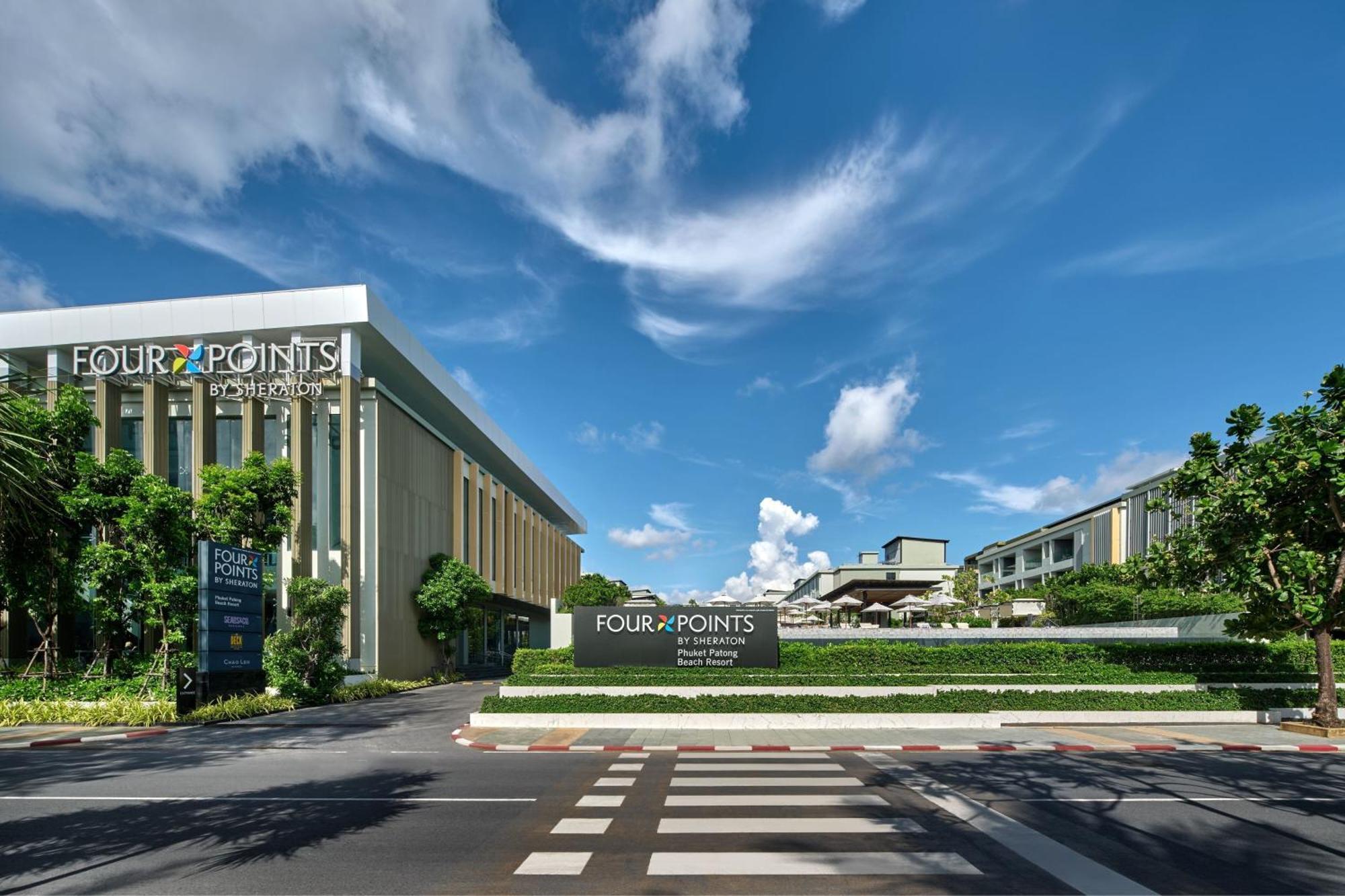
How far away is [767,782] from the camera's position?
12844 millimetres

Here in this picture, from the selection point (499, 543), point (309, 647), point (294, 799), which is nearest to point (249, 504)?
point (309, 647)

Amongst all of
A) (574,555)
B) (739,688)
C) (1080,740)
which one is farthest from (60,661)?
(574,555)

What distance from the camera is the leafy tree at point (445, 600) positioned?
38281 mm

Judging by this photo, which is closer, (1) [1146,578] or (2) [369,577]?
(1) [1146,578]

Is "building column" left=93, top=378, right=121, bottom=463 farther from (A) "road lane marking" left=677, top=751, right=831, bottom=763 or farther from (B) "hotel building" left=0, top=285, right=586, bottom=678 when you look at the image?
(A) "road lane marking" left=677, top=751, right=831, bottom=763

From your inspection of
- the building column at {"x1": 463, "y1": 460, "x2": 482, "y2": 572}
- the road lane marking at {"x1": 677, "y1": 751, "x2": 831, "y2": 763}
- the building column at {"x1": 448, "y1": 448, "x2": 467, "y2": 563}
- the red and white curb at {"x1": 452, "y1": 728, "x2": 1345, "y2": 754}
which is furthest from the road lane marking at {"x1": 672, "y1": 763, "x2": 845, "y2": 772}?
the building column at {"x1": 463, "y1": 460, "x2": 482, "y2": 572}

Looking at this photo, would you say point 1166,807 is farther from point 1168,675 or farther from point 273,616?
point 273,616

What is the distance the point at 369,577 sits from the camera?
33781 millimetres

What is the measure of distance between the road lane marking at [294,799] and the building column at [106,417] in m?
24.5

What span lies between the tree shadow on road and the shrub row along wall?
10885 mm

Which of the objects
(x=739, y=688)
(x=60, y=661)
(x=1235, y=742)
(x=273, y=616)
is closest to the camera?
(x=1235, y=742)

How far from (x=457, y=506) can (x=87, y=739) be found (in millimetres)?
26324

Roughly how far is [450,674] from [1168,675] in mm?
30886

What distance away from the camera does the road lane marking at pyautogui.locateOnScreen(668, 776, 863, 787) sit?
497 inches
